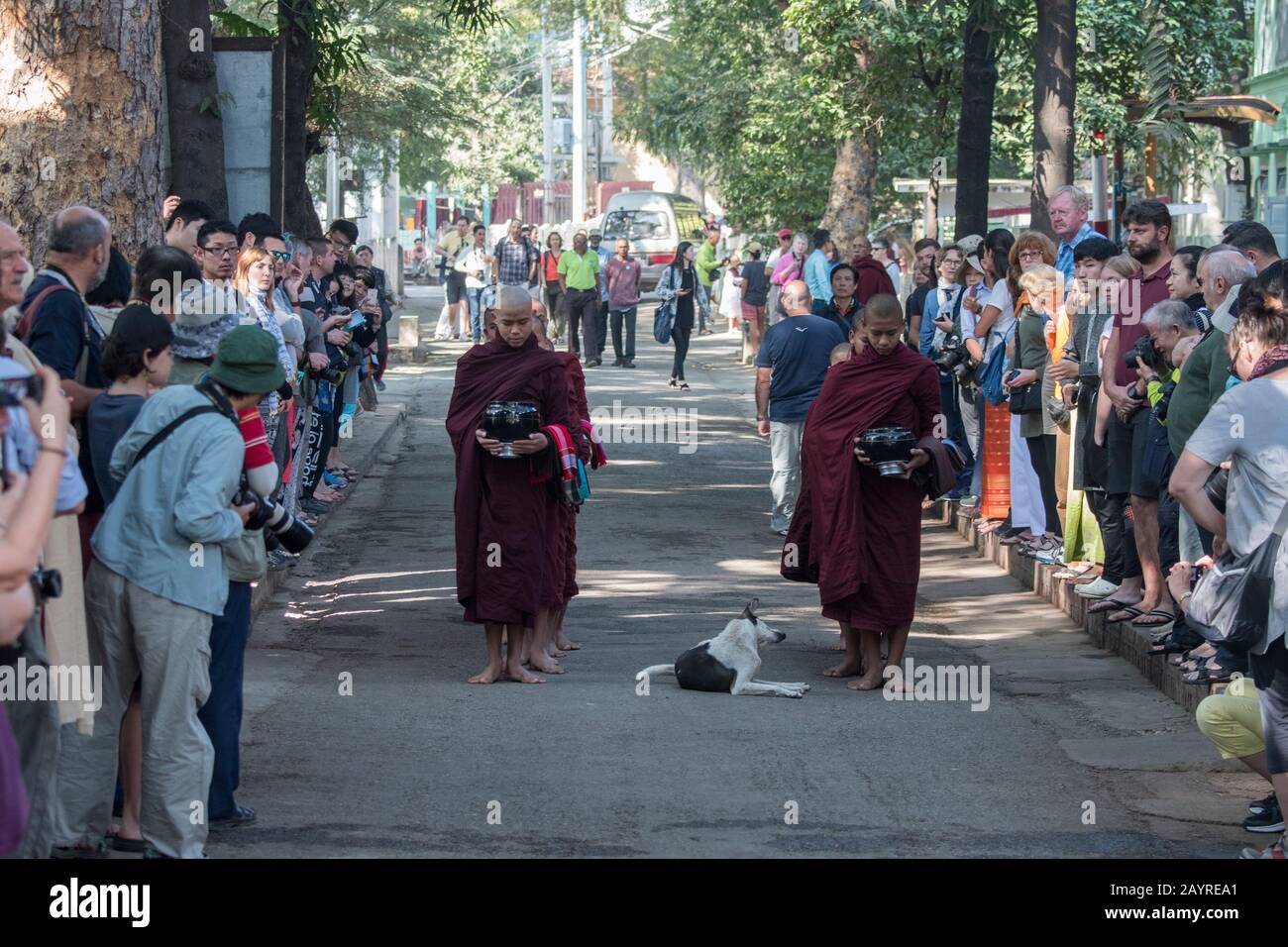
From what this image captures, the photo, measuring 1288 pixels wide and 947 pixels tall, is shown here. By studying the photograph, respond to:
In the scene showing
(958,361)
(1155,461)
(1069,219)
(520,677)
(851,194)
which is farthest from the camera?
(851,194)

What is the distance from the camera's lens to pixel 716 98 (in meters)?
31.8

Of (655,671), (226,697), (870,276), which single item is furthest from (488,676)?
(870,276)

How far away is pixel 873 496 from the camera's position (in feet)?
29.5

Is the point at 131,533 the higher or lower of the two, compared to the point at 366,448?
higher

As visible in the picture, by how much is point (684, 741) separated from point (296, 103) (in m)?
9.40

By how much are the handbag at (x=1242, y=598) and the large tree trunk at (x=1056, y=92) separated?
9261 millimetres

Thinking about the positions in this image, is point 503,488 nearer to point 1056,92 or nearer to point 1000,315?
point 1000,315

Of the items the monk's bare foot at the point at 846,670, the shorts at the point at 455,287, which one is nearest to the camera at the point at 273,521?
the monk's bare foot at the point at 846,670

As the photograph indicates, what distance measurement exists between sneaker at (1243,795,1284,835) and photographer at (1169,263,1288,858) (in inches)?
15.4

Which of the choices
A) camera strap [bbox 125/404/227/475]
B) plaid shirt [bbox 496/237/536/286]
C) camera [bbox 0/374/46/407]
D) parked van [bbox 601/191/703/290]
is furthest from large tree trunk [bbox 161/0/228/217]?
parked van [bbox 601/191/703/290]

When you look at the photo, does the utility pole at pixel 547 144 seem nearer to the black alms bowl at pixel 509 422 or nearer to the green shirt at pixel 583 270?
the green shirt at pixel 583 270

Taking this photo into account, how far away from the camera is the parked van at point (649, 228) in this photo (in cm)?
4275

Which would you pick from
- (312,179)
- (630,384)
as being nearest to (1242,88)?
(630,384)
